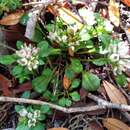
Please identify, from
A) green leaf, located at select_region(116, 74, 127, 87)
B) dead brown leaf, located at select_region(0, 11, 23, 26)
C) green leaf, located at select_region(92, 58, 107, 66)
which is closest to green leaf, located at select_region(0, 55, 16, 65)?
dead brown leaf, located at select_region(0, 11, 23, 26)

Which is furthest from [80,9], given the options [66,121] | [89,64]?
[66,121]

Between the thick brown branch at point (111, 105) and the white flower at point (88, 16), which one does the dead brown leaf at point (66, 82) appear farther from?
the white flower at point (88, 16)

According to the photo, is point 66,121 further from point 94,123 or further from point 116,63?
point 116,63

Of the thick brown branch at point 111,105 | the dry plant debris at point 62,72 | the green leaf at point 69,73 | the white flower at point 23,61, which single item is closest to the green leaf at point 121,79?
the dry plant debris at point 62,72

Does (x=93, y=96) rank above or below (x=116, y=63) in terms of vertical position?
below

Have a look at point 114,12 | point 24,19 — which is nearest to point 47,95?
point 24,19
